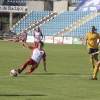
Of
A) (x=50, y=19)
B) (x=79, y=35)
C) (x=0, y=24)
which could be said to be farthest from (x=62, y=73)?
(x=0, y=24)

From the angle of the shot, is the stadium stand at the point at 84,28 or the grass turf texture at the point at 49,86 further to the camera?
the stadium stand at the point at 84,28

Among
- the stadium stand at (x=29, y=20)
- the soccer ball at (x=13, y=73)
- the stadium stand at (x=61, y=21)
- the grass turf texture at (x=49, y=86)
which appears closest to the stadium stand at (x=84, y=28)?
the stadium stand at (x=61, y=21)

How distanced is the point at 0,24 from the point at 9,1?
5.02 meters

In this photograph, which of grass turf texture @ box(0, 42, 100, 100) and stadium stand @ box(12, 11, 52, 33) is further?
stadium stand @ box(12, 11, 52, 33)

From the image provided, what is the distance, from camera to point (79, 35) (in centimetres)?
6212

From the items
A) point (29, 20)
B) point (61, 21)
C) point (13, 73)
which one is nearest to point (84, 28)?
point (61, 21)

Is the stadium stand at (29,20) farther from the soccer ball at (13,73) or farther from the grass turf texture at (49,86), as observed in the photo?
the soccer ball at (13,73)

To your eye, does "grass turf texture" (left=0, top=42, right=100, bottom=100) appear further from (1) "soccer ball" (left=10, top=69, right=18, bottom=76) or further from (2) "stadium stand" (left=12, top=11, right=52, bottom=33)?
(2) "stadium stand" (left=12, top=11, right=52, bottom=33)

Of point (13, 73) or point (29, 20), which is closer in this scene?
point (13, 73)

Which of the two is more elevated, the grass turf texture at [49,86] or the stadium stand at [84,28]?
the stadium stand at [84,28]

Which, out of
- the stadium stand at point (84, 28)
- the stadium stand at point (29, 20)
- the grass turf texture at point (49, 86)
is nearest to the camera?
the grass turf texture at point (49, 86)

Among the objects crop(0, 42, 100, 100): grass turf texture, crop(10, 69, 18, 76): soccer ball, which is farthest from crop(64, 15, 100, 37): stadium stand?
crop(10, 69, 18, 76): soccer ball

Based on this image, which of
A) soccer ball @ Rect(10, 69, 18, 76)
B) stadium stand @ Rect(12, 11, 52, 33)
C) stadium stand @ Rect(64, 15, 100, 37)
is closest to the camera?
soccer ball @ Rect(10, 69, 18, 76)

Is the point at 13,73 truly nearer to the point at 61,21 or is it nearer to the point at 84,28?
the point at 84,28
